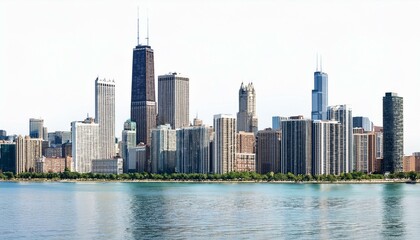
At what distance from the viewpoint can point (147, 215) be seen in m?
86.2

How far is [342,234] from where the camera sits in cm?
6838

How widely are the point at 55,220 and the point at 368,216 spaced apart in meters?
35.0

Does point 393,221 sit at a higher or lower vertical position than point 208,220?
lower

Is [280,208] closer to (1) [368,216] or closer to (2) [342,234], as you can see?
(1) [368,216]

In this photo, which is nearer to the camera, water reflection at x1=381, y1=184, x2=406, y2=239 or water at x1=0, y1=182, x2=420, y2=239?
water at x1=0, y1=182, x2=420, y2=239

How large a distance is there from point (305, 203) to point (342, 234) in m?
41.5

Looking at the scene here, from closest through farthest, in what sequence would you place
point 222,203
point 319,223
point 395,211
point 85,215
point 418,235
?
point 418,235 → point 319,223 → point 85,215 → point 395,211 → point 222,203

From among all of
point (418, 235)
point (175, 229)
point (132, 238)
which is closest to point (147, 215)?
point (175, 229)

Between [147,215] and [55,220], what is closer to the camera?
[55,220]

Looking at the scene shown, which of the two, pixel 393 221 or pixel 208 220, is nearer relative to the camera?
pixel 208 220

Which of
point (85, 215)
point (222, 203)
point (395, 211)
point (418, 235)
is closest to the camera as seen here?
point (418, 235)

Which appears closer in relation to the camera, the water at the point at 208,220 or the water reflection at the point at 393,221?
the water at the point at 208,220

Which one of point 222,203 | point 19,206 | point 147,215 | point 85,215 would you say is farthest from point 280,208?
point 19,206

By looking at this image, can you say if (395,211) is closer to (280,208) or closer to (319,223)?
(280,208)
